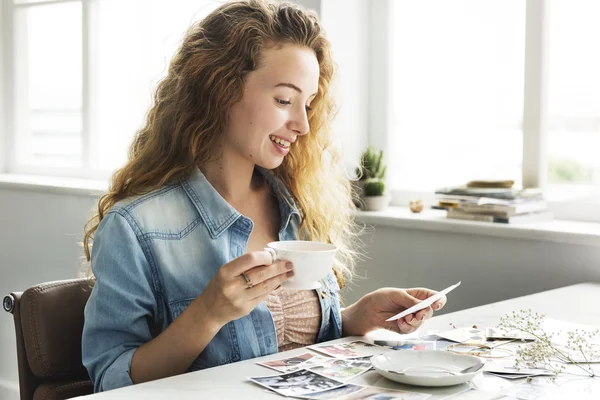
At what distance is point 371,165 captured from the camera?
276 centimetres

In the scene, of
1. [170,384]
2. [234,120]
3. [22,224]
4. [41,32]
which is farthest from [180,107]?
[41,32]

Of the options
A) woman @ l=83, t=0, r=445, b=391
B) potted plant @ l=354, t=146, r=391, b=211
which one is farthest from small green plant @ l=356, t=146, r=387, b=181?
woman @ l=83, t=0, r=445, b=391

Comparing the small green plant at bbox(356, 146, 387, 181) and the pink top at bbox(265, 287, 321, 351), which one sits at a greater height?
the small green plant at bbox(356, 146, 387, 181)

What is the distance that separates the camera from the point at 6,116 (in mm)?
4230

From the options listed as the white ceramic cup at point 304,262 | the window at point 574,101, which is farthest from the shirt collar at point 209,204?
the window at point 574,101

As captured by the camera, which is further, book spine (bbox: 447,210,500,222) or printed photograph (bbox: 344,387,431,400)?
book spine (bbox: 447,210,500,222)

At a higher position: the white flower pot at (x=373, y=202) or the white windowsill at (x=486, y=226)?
the white flower pot at (x=373, y=202)

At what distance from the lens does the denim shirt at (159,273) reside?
4.83 ft

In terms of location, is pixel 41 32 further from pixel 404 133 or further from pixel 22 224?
pixel 404 133

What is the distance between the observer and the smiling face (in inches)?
64.0

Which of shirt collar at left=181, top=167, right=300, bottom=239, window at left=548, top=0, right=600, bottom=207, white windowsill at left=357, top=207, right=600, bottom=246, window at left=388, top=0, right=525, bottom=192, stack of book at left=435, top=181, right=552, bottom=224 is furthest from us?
window at left=388, top=0, right=525, bottom=192

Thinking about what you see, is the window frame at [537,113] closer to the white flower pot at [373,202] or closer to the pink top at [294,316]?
the white flower pot at [373,202]

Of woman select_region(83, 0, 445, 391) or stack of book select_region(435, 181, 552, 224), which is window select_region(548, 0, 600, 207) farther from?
woman select_region(83, 0, 445, 391)

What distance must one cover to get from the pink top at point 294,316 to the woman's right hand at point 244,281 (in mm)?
286
